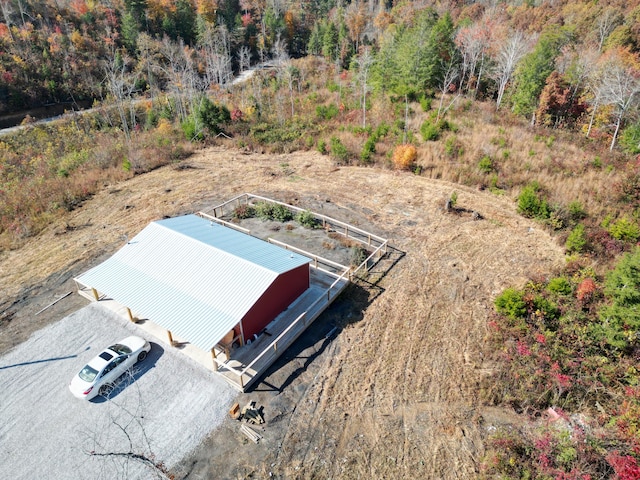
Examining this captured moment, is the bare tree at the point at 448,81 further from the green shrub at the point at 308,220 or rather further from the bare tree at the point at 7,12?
the bare tree at the point at 7,12

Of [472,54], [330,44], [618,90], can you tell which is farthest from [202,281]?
[330,44]

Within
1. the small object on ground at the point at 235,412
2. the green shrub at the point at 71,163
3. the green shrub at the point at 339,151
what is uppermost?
the green shrub at the point at 339,151

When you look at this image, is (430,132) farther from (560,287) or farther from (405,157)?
(560,287)

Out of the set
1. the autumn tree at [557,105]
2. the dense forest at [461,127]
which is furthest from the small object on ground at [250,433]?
the autumn tree at [557,105]

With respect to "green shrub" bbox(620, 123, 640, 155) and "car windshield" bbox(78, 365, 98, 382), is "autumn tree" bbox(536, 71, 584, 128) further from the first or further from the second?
"car windshield" bbox(78, 365, 98, 382)

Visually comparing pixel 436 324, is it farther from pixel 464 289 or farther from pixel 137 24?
pixel 137 24

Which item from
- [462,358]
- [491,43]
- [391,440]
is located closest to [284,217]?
[462,358]

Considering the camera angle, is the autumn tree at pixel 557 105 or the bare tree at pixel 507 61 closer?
the autumn tree at pixel 557 105
